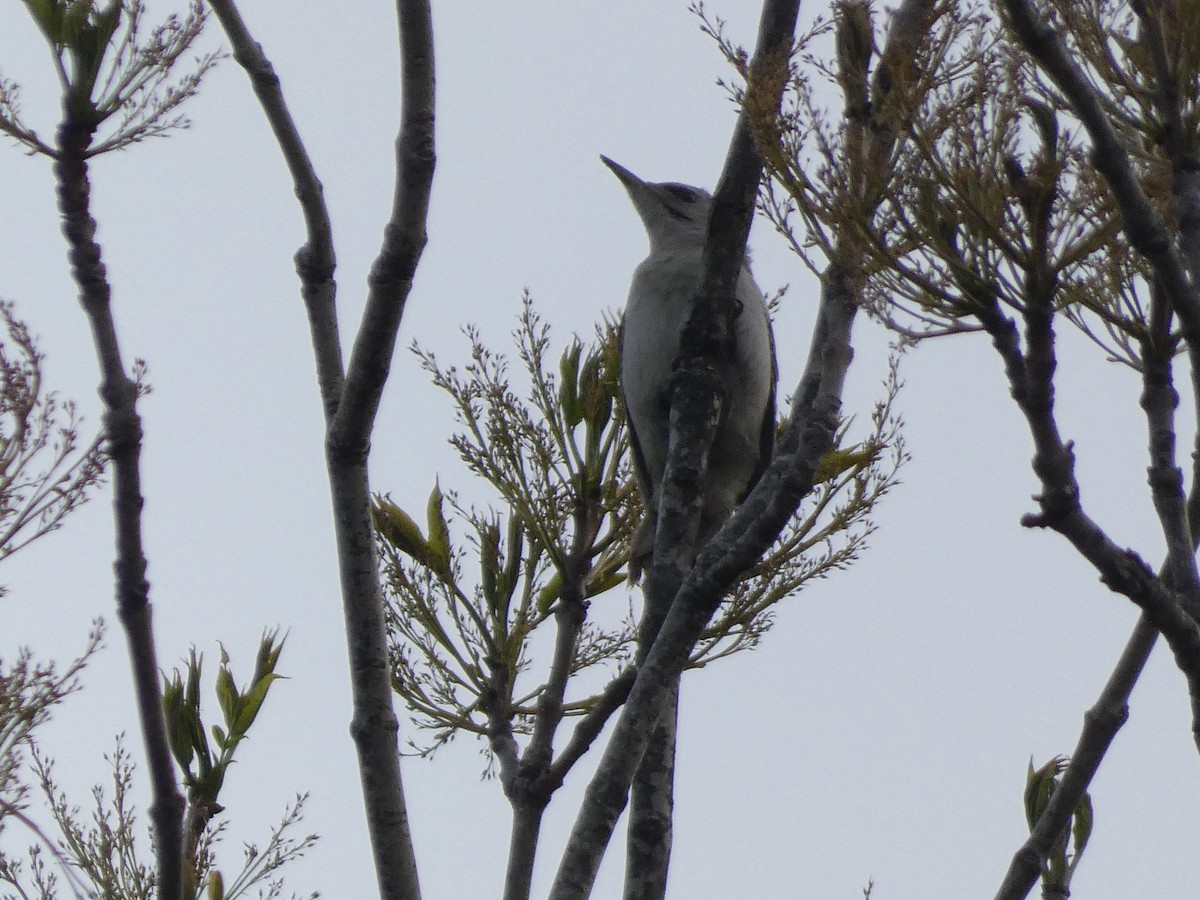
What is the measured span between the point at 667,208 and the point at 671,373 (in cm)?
Answer: 141

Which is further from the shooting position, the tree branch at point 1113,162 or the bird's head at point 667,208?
the bird's head at point 667,208

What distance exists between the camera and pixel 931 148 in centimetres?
242

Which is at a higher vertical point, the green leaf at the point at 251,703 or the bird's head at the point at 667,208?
the bird's head at the point at 667,208

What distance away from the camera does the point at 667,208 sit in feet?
21.7

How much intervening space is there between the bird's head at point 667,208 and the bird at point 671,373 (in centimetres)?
7

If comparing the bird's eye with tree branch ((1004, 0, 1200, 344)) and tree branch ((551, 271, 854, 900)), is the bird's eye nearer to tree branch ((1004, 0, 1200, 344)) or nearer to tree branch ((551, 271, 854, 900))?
tree branch ((551, 271, 854, 900))

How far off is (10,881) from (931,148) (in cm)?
287

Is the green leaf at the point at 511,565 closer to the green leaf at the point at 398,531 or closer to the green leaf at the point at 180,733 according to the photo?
the green leaf at the point at 398,531

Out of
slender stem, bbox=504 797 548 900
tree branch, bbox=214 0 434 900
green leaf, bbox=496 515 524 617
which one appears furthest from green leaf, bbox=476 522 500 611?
tree branch, bbox=214 0 434 900

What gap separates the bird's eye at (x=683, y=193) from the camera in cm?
665

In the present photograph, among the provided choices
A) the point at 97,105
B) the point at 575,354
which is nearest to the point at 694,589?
the point at 97,105

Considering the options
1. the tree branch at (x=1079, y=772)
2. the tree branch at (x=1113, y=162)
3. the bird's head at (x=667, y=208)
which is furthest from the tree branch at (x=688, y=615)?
the bird's head at (x=667, y=208)

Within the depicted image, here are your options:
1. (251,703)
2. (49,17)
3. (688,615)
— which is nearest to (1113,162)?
(688,615)

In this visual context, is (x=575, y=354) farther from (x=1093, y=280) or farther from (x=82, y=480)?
(x=1093, y=280)
